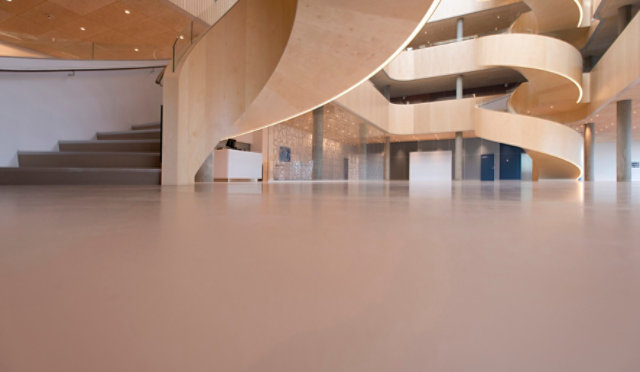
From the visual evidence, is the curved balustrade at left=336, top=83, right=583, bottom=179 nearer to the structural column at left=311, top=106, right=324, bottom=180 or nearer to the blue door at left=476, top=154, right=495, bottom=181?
the structural column at left=311, top=106, right=324, bottom=180

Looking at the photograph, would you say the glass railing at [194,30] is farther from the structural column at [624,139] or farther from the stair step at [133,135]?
the structural column at [624,139]

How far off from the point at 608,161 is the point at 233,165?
19424mm

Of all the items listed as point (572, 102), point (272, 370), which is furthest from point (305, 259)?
point (572, 102)

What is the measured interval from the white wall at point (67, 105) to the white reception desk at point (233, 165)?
1793 millimetres

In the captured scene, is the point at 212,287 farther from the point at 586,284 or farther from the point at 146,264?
the point at 586,284

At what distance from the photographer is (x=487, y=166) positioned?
1642cm

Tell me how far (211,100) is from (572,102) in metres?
13.0

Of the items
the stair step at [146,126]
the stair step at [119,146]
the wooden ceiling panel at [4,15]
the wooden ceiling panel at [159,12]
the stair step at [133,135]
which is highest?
the wooden ceiling panel at [159,12]

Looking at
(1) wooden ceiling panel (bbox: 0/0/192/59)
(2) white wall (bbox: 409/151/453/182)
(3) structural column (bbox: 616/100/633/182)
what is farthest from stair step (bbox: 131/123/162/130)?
(2) white wall (bbox: 409/151/453/182)

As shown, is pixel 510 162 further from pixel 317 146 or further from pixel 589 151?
pixel 317 146

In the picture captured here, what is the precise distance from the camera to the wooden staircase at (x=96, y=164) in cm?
382

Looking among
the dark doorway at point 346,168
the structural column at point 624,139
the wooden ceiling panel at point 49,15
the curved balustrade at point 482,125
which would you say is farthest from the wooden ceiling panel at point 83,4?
the structural column at point 624,139

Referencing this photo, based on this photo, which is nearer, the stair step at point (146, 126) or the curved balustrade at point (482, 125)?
the stair step at point (146, 126)

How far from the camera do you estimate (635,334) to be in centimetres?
26
